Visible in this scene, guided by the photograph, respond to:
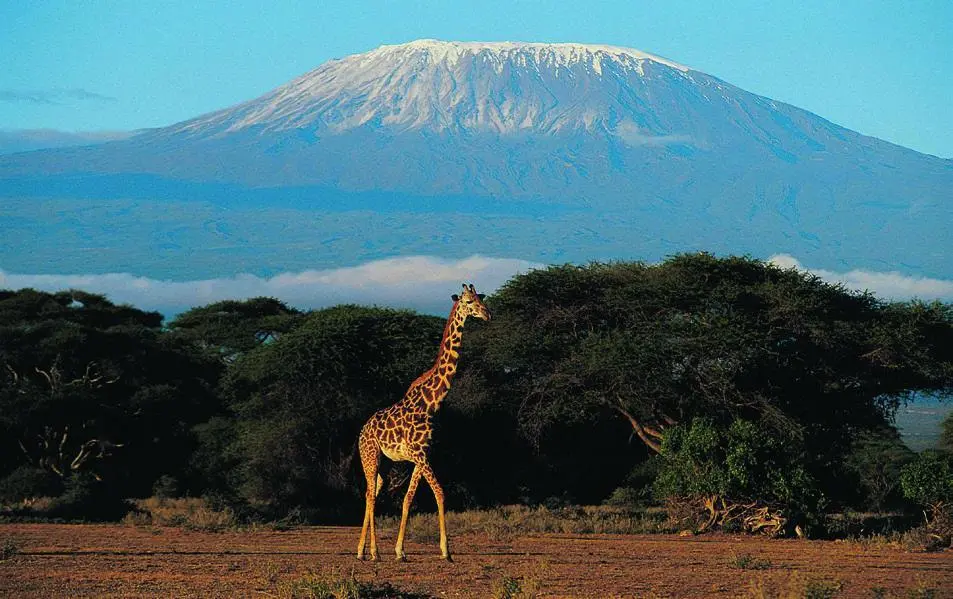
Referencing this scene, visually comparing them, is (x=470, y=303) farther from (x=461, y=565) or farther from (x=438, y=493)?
(x=461, y=565)

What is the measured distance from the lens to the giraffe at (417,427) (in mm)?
19766

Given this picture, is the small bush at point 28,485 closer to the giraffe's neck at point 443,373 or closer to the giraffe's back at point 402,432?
the giraffe's back at point 402,432

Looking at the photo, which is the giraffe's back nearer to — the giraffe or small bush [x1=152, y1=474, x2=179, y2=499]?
the giraffe

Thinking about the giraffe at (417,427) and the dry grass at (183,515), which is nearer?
the giraffe at (417,427)

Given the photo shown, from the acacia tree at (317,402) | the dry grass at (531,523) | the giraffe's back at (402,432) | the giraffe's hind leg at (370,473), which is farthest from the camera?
the acacia tree at (317,402)

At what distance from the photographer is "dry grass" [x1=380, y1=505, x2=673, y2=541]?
85.9 ft

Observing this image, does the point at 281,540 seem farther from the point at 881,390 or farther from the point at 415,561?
the point at 881,390

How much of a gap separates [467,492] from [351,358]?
4405mm

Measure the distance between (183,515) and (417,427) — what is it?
33.4 ft

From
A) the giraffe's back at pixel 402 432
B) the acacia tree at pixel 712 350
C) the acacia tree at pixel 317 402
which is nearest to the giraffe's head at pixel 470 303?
the giraffe's back at pixel 402 432

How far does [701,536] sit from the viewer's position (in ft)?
86.1

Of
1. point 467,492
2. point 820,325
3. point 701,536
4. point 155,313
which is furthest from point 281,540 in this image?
point 155,313

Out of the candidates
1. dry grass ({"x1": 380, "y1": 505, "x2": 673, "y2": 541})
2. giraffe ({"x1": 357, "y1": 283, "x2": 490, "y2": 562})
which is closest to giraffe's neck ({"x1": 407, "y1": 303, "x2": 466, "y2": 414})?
giraffe ({"x1": 357, "y1": 283, "x2": 490, "y2": 562})

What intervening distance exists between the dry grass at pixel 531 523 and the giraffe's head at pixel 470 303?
18.8 feet
